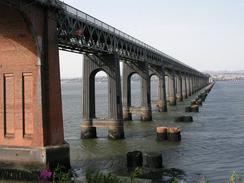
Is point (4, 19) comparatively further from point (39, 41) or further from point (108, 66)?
point (108, 66)

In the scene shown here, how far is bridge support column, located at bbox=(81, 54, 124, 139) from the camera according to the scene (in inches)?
1635

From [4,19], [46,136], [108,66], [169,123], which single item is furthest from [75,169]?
[169,123]

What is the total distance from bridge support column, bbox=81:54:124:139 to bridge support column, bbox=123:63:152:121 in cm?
1594

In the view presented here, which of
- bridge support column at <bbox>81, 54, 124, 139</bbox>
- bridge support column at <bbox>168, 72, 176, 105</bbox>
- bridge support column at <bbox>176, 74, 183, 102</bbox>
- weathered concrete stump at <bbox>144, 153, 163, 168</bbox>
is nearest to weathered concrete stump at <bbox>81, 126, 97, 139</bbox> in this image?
bridge support column at <bbox>81, 54, 124, 139</bbox>

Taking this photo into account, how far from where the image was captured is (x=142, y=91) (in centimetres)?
6119

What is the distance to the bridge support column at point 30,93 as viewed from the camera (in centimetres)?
Result: 2564

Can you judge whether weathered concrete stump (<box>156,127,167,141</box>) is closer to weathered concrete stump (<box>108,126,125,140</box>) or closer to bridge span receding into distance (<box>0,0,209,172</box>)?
weathered concrete stump (<box>108,126,125,140</box>)

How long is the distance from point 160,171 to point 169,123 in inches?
1163

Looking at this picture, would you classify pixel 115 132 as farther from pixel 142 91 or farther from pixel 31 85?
pixel 142 91

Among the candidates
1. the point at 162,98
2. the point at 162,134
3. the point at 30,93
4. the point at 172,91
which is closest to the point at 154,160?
the point at 30,93

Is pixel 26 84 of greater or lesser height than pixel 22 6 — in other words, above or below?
below

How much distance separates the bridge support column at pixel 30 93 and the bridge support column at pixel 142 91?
31.7 m

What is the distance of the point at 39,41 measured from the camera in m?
26.2

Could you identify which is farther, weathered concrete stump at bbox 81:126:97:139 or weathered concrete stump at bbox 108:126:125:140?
weathered concrete stump at bbox 81:126:97:139
